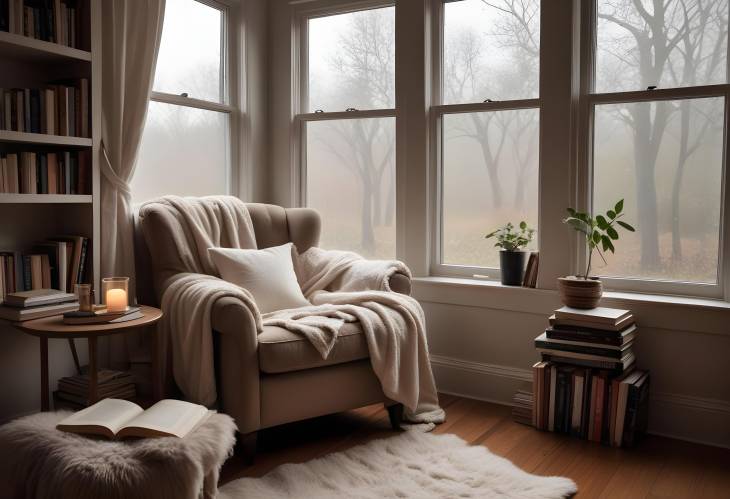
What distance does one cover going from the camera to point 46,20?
102 inches

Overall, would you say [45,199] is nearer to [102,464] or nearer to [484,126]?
[102,464]

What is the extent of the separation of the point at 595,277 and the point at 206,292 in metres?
1.76

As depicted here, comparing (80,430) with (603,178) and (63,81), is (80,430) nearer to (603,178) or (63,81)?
(63,81)

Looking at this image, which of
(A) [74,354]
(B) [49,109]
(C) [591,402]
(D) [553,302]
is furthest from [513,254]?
(B) [49,109]

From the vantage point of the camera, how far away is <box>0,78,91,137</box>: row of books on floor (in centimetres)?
251

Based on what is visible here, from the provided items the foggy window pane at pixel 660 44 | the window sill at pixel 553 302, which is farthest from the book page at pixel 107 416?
the foggy window pane at pixel 660 44

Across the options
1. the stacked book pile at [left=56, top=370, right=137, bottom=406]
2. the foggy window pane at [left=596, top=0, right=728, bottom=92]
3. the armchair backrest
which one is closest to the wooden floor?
the stacked book pile at [left=56, top=370, right=137, bottom=406]

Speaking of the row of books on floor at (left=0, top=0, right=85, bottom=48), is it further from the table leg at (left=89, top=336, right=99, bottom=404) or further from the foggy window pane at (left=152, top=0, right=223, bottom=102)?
the table leg at (left=89, top=336, right=99, bottom=404)

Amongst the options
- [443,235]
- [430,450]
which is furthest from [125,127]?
[430,450]

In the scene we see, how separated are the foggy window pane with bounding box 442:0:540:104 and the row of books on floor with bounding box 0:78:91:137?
1.87 metres

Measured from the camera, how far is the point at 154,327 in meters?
2.58

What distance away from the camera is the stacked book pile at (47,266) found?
2.55 meters

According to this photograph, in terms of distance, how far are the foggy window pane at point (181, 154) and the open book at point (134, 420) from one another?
162cm

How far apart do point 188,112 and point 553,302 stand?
86.5 inches
